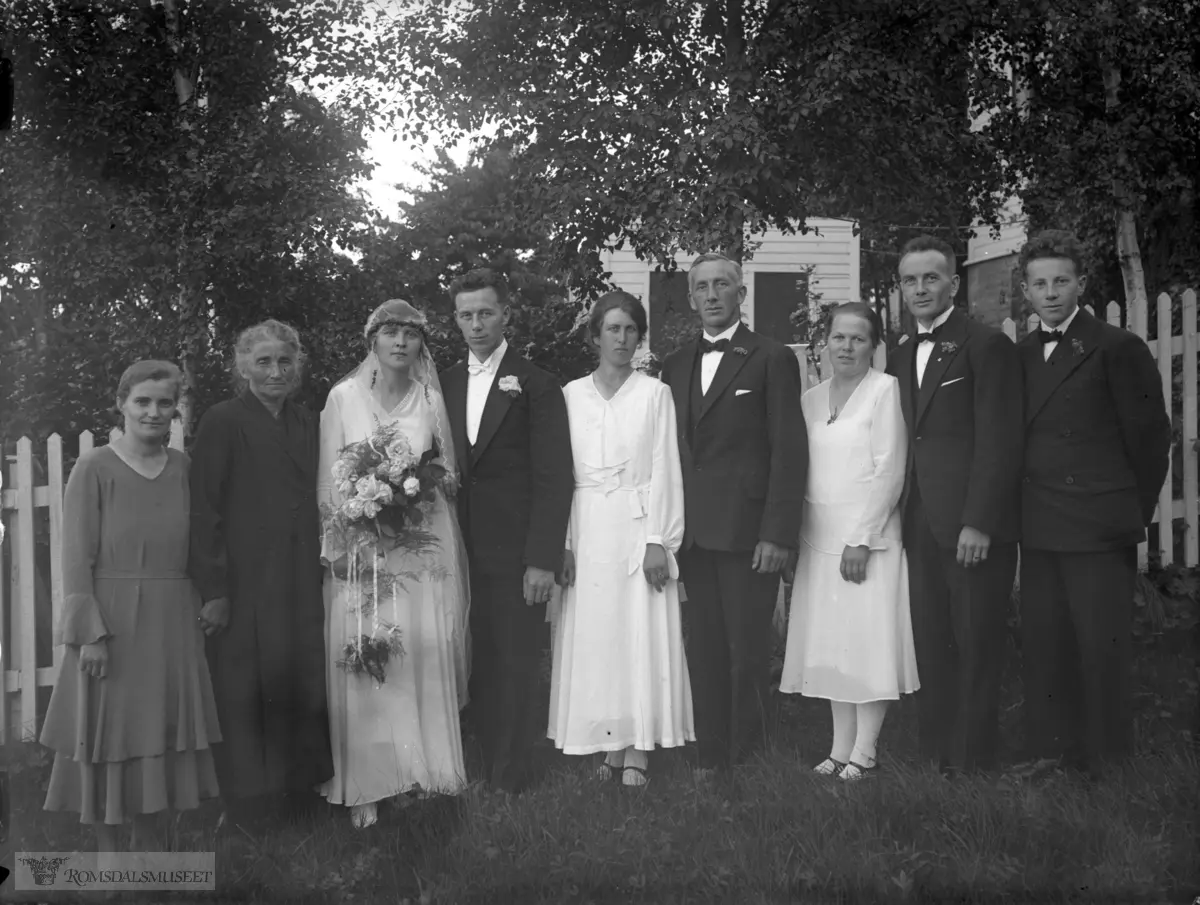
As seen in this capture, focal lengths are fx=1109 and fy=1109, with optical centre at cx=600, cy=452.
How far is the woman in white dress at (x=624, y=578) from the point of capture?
495 cm

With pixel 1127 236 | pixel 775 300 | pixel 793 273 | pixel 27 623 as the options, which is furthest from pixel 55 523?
pixel 793 273

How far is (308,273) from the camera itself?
7371mm

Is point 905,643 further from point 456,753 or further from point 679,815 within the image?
point 456,753

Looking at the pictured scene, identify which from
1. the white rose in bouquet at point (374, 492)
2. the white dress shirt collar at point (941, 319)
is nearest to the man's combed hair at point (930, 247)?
the white dress shirt collar at point (941, 319)

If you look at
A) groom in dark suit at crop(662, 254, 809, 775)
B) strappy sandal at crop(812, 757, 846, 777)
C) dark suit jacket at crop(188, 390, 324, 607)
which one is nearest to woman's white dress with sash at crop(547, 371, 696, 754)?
groom in dark suit at crop(662, 254, 809, 775)

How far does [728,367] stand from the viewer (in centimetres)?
507

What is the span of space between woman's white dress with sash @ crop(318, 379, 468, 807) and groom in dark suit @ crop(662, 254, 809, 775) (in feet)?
3.70

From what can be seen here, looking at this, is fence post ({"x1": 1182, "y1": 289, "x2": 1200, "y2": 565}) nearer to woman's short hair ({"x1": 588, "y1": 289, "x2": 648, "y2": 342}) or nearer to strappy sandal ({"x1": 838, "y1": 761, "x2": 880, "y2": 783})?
strappy sandal ({"x1": 838, "y1": 761, "x2": 880, "y2": 783})

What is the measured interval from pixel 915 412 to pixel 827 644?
110 cm

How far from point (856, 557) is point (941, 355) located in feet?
3.13

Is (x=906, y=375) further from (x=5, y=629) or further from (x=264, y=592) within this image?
(x=5, y=629)

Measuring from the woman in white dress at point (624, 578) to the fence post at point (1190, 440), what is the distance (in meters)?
3.54

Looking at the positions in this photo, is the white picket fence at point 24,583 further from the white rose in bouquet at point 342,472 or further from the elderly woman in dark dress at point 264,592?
the white rose in bouquet at point 342,472

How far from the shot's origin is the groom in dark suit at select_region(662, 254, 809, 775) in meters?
4.93
